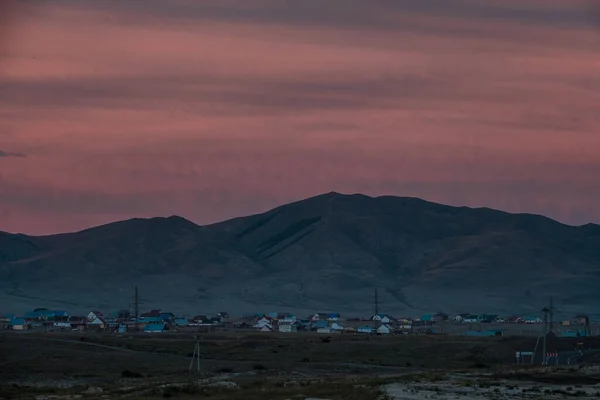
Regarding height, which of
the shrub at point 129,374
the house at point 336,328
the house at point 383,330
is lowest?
the shrub at point 129,374

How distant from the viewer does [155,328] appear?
17475 centimetres

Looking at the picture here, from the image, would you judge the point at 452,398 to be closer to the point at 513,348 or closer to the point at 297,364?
the point at 297,364

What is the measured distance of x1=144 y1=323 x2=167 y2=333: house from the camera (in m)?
171

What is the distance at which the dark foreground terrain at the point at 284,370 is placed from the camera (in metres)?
58.6

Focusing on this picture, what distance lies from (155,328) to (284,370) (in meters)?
89.4

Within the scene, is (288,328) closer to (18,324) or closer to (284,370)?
(18,324)

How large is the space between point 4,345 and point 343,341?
34.2 meters

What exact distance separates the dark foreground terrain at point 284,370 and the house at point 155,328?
36.1m

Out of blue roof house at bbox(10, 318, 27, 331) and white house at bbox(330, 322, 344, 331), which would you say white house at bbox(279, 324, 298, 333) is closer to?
white house at bbox(330, 322, 344, 331)

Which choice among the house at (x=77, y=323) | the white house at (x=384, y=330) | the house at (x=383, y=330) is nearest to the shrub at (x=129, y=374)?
the house at (x=383, y=330)

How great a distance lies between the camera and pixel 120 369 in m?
92.5

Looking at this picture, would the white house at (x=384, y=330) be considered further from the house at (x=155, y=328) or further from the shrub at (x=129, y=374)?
the shrub at (x=129, y=374)

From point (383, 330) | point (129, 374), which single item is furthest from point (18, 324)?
point (129, 374)

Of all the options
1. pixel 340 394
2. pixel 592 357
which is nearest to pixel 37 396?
pixel 340 394
